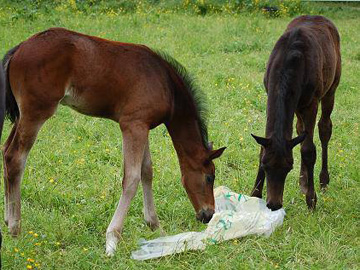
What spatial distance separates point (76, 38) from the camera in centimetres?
458

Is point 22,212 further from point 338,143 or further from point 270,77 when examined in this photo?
point 338,143

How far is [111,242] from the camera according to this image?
14.6 feet

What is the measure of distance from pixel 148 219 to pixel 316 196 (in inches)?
64.3

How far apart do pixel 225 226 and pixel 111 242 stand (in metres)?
0.89

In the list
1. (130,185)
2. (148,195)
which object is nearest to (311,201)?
(148,195)

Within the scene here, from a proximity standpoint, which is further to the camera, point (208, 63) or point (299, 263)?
point (208, 63)

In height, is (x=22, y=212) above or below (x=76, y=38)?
below

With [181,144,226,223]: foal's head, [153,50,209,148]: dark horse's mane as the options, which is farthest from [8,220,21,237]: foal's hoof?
[153,50,209,148]: dark horse's mane

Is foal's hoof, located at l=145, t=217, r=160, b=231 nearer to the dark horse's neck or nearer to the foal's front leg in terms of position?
the foal's front leg

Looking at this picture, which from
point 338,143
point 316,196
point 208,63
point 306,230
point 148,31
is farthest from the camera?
point 148,31

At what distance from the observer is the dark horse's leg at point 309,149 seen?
5.48 m

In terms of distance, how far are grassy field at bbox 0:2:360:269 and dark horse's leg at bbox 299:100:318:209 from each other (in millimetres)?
117

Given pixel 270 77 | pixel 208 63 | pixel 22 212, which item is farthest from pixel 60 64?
pixel 208 63

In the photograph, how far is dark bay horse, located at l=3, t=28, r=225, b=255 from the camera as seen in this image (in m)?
4.43
